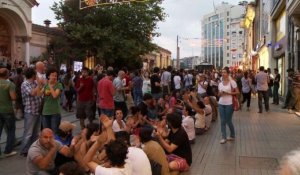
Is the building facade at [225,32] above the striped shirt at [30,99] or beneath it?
above

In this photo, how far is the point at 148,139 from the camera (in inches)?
260

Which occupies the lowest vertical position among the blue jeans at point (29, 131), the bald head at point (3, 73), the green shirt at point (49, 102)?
Result: the blue jeans at point (29, 131)

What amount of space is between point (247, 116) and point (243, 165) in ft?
29.3

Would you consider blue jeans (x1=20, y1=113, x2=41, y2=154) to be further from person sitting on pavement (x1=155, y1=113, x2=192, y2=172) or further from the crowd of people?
person sitting on pavement (x1=155, y1=113, x2=192, y2=172)

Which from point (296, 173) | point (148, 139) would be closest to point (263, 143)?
point (148, 139)

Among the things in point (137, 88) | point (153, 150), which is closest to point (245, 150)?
point (153, 150)

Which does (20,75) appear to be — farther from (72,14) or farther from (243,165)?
(72,14)

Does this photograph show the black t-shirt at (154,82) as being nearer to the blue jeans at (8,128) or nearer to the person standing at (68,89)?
the person standing at (68,89)

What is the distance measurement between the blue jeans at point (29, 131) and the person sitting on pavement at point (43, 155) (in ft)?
10.9

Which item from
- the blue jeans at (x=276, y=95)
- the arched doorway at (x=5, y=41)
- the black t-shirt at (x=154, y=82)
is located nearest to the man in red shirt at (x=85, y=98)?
the black t-shirt at (x=154, y=82)

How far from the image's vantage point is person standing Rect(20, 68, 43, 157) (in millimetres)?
9484

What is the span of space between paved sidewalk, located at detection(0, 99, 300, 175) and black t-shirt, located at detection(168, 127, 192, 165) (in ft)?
1.77

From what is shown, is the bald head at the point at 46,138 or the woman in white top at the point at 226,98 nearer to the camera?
the bald head at the point at 46,138

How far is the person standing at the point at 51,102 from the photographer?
31.1 feet
